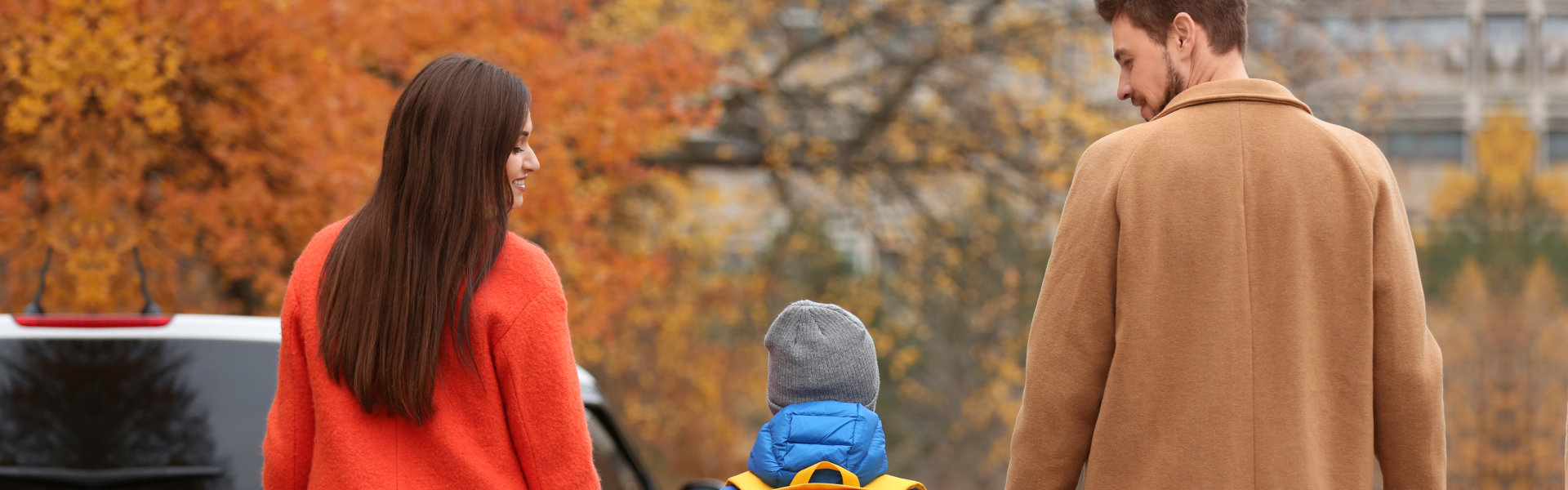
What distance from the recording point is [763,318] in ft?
52.9

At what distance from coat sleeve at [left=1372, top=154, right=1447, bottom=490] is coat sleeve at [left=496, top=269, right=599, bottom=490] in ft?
4.44

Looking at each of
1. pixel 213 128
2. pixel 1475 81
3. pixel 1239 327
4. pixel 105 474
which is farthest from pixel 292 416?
pixel 1475 81

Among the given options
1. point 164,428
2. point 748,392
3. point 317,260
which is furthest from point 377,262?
point 748,392

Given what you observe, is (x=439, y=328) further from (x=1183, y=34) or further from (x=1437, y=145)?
(x=1437, y=145)

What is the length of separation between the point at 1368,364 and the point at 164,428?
101 inches

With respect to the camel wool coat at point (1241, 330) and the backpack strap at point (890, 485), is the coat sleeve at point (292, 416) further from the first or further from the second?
the camel wool coat at point (1241, 330)

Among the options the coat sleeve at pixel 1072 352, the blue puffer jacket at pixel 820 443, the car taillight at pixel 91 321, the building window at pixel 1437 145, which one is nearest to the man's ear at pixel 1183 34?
the coat sleeve at pixel 1072 352

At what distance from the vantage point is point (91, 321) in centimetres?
314

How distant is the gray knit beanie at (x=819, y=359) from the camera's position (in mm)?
2438

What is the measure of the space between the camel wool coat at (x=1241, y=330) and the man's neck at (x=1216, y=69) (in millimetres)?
105

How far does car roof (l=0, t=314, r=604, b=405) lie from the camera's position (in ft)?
10.2

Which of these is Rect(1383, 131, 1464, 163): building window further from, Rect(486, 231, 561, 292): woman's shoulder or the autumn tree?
Rect(486, 231, 561, 292): woman's shoulder

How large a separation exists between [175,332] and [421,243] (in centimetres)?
133

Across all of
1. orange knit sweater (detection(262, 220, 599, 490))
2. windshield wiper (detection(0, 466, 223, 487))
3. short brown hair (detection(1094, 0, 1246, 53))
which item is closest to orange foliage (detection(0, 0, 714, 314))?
windshield wiper (detection(0, 466, 223, 487))
